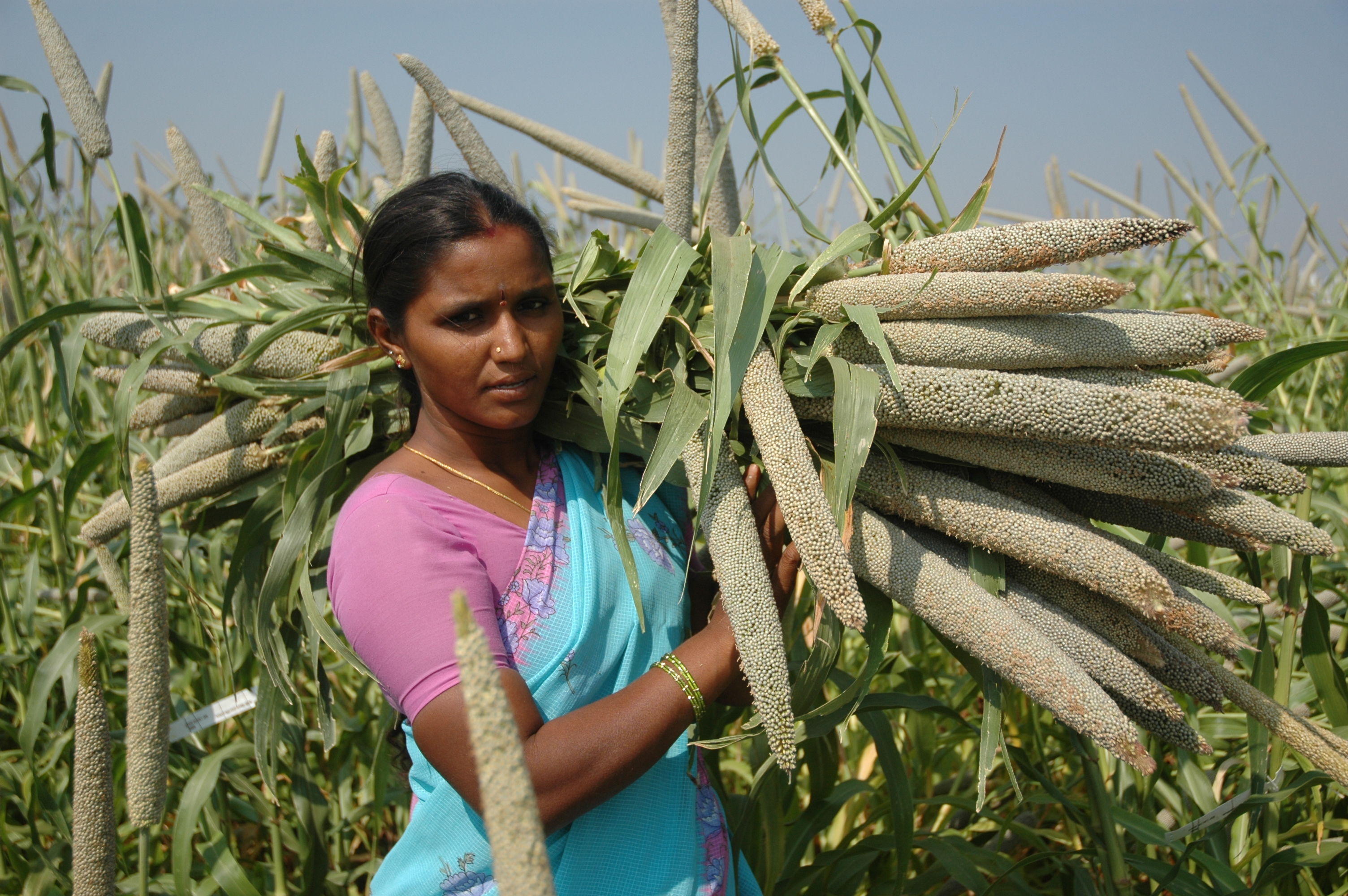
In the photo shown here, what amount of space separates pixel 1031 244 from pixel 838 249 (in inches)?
13.4

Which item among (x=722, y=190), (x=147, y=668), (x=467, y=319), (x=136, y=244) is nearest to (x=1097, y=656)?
(x=467, y=319)

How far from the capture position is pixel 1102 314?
1428 millimetres

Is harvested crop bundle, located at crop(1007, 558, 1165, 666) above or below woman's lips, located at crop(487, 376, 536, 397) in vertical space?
below

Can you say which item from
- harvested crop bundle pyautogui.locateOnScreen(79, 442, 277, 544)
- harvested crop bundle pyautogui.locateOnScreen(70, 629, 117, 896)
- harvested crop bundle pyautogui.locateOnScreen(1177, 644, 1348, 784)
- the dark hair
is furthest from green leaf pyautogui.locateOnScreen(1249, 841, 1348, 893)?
harvested crop bundle pyautogui.locateOnScreen(79, 442, 277, 544)

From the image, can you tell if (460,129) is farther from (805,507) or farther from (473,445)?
(805,507)

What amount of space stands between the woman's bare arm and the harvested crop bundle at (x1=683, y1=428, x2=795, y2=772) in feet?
0.26

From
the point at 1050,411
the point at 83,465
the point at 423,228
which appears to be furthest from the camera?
the point at 83,465

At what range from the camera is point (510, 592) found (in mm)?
1566

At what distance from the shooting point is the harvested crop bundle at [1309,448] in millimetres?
1546

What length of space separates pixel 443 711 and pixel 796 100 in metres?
1.51

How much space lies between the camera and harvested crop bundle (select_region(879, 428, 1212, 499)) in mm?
1358

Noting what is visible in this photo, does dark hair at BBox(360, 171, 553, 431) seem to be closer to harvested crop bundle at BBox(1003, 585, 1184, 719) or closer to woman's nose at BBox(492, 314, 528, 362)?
woman's nose at BBox(492, 314, 528, 362)

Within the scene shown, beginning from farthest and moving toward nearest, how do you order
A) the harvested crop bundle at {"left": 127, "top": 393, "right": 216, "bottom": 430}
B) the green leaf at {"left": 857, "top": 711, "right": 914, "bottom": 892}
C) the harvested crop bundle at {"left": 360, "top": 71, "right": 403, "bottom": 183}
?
1. the harvested crop bundle at {"left": 360, "top": 71, "right": 403, "bottom": 183}
2. the harvested crop bundle at {"left": 127, "top": 393, "right": 216, "bottom": 430}
3. the green leaf at {"left": 857, "top": 711, "right": 914, "bottom": 892}

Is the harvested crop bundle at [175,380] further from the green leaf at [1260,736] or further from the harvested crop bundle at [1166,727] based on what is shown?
the green leaf at [1260,736]
